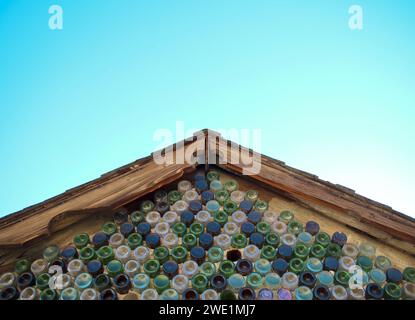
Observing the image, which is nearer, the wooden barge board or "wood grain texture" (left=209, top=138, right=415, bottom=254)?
the wooden barge board

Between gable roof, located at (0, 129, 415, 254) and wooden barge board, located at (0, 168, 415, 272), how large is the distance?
0.14 feet

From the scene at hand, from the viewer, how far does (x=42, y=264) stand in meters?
4.41

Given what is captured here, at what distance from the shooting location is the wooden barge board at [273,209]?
4.50 m

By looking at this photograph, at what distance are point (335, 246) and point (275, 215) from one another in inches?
24.6

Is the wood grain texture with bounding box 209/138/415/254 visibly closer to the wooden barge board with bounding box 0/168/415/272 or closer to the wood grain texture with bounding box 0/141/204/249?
the wooden barge board with bounding box 0/168/415/272

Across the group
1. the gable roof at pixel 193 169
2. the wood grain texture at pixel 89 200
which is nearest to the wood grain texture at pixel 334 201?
the gable roof at pixel 193 169

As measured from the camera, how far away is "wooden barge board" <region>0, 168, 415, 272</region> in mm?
4500

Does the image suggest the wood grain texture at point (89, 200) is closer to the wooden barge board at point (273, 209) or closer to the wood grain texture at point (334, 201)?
the wooden barge board at point (273, 209)

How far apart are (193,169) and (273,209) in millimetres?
905

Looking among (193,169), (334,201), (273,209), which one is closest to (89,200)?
(193,169)

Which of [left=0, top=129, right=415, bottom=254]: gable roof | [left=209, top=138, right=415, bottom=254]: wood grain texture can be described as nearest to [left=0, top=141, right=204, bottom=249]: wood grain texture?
[left=0, top=129, right=415, bottom=254]: gable roof
